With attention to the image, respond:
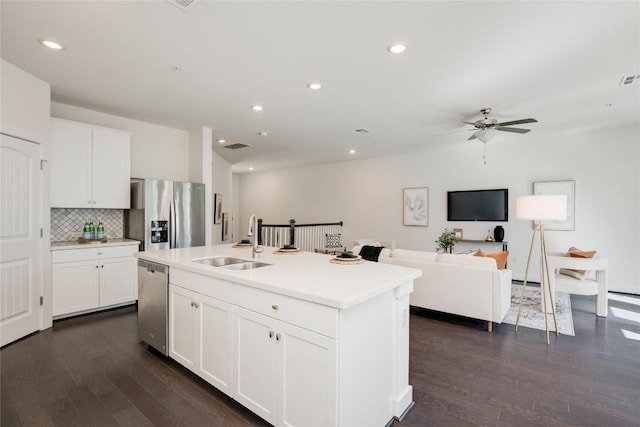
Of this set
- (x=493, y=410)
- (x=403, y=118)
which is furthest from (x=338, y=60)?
(x=493, y=410)

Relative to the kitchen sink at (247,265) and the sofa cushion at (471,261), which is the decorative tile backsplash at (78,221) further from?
the sofa cushion at (471,261)

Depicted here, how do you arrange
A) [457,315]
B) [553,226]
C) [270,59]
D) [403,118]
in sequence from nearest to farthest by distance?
1. [270,59]
2. [457,315]
3. [403,118]
4. [553,226]

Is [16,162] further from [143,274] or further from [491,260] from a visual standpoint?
[491,260]

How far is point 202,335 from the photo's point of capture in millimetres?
2268

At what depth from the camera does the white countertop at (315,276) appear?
1557mm

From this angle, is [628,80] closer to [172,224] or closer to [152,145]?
[172,224]

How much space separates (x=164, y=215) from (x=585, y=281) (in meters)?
5.74

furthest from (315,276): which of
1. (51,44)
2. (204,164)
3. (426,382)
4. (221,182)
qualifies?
(221,182)

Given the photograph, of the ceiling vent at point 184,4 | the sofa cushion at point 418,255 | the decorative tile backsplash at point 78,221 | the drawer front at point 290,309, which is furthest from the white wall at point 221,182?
the drawer front at point 290,309

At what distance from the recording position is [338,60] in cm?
286

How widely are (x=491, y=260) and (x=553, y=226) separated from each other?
3200 millimetres

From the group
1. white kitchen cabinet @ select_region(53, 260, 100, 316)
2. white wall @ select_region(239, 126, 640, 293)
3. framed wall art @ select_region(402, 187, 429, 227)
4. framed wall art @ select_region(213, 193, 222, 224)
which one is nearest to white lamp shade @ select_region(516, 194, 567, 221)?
white wall @ select_region(239, 126, 640, 293)

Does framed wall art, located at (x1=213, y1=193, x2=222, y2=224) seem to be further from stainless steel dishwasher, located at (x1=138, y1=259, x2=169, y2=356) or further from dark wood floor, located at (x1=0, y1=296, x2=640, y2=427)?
stainless steel dishwasher, located at (x1=138, y1=259, x2=169, y2=356)

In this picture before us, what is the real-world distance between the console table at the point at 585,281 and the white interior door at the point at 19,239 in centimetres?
595
